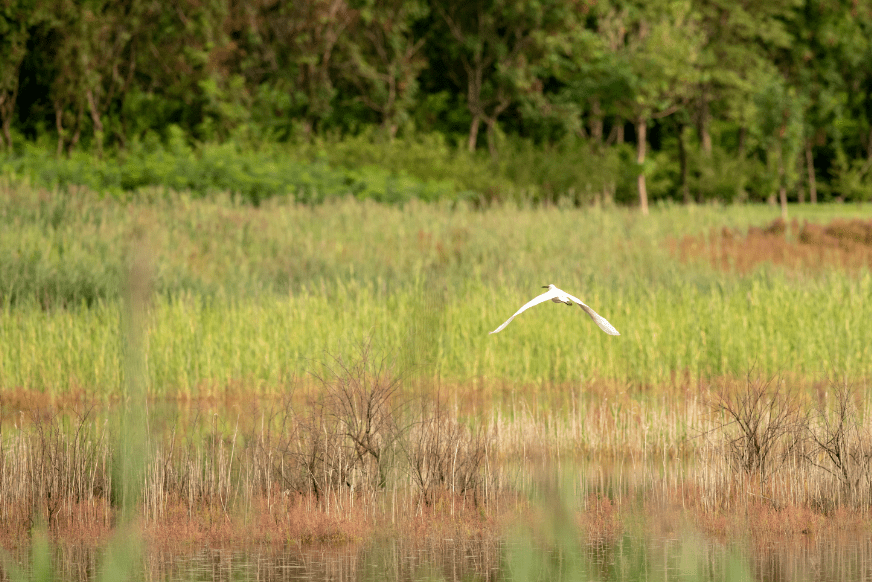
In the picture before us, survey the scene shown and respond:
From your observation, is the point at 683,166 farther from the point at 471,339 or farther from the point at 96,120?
the point at 471,339

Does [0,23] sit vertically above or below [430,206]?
above

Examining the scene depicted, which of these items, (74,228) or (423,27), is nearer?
(74,228)

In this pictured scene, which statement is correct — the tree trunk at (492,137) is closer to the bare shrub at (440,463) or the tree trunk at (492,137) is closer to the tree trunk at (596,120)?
the tree trunk at (596,120)

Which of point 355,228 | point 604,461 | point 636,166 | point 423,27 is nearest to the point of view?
point 604,461

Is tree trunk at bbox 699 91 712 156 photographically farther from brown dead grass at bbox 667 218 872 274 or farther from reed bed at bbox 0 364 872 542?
reed bed at bbox 0 364 872 542

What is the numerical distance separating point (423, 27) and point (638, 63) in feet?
33.7

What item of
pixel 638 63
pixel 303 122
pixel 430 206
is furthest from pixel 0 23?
pixel 638 63

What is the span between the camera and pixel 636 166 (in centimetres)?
3253

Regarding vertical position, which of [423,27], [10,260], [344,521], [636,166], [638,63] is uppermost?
[423,27]

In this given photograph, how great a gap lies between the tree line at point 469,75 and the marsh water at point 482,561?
2447 centimetres

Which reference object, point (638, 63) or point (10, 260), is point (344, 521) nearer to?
point (10, 260)

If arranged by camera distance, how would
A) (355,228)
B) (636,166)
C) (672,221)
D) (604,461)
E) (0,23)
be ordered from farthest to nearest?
(636,166) < (0,23) < (672,221) < (355,228) < (604,461)

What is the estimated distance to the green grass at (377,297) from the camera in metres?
11.0

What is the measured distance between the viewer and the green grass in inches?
433
